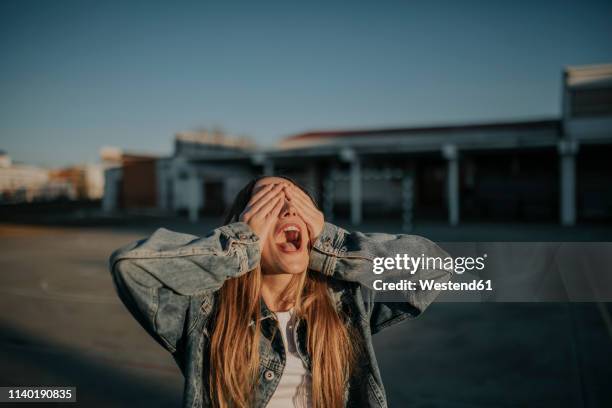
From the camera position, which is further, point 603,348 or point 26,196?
point 26,196

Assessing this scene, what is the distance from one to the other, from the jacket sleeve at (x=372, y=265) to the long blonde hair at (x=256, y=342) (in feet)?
0.38

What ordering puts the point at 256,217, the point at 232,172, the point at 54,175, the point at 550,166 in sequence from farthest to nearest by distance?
the point at 54,175 → the point at 232,172 → the point at 550,166 → the point at 256,217

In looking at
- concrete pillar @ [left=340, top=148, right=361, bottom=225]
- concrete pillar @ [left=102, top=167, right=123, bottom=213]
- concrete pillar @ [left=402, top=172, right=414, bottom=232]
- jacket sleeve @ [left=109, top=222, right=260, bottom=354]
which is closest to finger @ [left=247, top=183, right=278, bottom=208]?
jacket sleeve @ [left=109, top=222, right=260, bottom=354]

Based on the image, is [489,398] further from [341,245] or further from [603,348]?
[341,245]

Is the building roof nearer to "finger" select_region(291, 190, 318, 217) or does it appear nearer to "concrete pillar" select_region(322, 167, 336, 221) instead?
"concrete pillar" select_region(322, 167, 336, 221)

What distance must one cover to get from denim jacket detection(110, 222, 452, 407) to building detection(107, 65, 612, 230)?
63.3 feet

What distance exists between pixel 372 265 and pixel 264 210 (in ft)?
1.35

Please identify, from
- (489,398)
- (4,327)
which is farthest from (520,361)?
(4,327)

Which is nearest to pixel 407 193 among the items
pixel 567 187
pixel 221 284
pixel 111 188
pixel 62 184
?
pixel 567 187

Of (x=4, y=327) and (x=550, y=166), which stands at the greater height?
(x=550, y=166)

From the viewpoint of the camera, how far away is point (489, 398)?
3.60 m

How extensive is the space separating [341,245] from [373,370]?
450 mm

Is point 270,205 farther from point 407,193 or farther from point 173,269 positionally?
point 407,193

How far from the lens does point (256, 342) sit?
147 centimetres
